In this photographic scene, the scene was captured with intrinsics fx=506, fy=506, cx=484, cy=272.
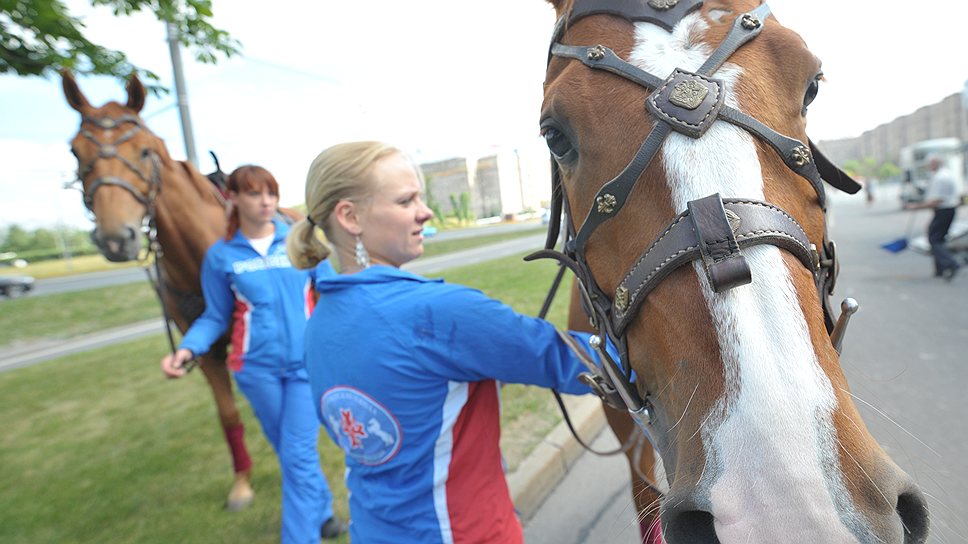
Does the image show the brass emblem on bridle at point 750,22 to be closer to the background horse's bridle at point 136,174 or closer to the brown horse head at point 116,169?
the background horse's bridle at point 136,174

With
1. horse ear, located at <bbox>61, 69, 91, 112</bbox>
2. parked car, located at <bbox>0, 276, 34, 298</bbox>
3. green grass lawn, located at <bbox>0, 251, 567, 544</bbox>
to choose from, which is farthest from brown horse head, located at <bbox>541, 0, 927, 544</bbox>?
parked car, located at <bbox>0, 276, 34, 298</bbox>

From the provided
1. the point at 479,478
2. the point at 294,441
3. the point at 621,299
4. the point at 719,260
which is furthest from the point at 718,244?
the point at 294,441

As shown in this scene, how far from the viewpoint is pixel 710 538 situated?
90 cm

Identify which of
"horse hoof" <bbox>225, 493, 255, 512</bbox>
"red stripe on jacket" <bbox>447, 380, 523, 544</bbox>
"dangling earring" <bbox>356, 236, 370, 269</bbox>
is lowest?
"horse hoof" <bbox>225, 493, 255, 512</bbox>

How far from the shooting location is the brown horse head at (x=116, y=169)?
3.12 metres

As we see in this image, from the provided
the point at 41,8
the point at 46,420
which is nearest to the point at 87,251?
the point at 46,420

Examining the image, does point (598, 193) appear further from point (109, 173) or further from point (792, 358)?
point (109, 173)

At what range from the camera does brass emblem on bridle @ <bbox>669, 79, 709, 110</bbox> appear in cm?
100

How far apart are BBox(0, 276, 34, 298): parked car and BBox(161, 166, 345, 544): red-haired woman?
27.4 metres

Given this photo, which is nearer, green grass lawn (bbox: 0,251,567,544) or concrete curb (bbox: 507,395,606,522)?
concrete curb (bbox: 507,395,606,522)

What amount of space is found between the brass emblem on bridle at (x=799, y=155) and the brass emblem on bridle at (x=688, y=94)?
223 millimetres

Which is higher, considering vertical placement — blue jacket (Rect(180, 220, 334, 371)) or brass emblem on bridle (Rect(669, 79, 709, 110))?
brass emblem on bridle (Rect(669, 79, 709, 110))

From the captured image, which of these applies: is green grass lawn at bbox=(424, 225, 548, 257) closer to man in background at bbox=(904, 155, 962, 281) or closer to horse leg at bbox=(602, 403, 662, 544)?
man in background at bbox=(904, 155, 962, 281)

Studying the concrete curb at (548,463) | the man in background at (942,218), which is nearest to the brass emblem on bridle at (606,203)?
the concrete curb at (548,463)
